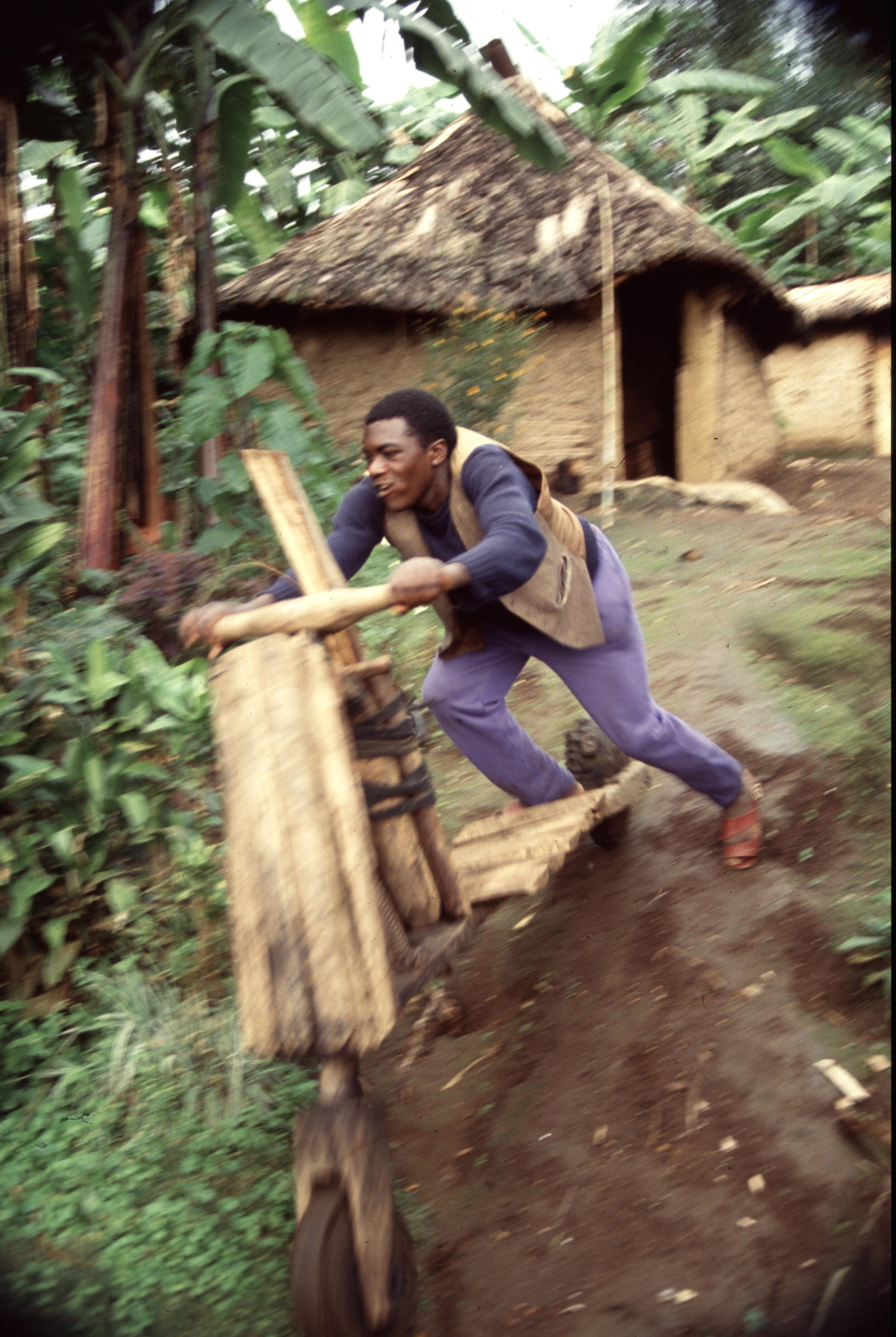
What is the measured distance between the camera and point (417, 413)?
2.47 m

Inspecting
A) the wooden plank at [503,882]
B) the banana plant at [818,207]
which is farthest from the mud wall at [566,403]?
the wooden plank at [503,882]

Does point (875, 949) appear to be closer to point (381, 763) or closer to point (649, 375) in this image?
point (381, 763)

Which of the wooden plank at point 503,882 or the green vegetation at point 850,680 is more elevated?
the wooden plank at point 503,882

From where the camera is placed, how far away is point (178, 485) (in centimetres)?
551

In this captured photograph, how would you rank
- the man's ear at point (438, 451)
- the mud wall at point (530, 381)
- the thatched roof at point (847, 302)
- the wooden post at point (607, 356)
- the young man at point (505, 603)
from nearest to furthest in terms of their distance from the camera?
1. the young man at point (505, 603)
2. the man's ear at point (438, 451)
3. the wooden post at point (607, 356)
4. the mud wall at point (530, 381)
5. the thatched roof at point (847, 302)

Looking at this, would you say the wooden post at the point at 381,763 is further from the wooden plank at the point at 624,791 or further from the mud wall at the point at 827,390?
the mud wall at the point at 827,390

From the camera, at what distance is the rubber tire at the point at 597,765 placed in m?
3.45

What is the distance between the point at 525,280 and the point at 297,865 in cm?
731

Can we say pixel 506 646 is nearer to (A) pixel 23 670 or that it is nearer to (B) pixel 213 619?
(B) pixel 213 619

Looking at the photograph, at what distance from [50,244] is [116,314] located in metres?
1.30

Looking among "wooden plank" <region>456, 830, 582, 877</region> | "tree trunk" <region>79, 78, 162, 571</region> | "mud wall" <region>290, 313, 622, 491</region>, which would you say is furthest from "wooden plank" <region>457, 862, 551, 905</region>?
"mud wall" <region>290, 313, 622, 491</region>

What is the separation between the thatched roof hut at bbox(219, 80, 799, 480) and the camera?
7988mm

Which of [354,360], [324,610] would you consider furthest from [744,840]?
[354,360]

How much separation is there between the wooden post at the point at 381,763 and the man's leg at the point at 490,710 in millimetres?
718
